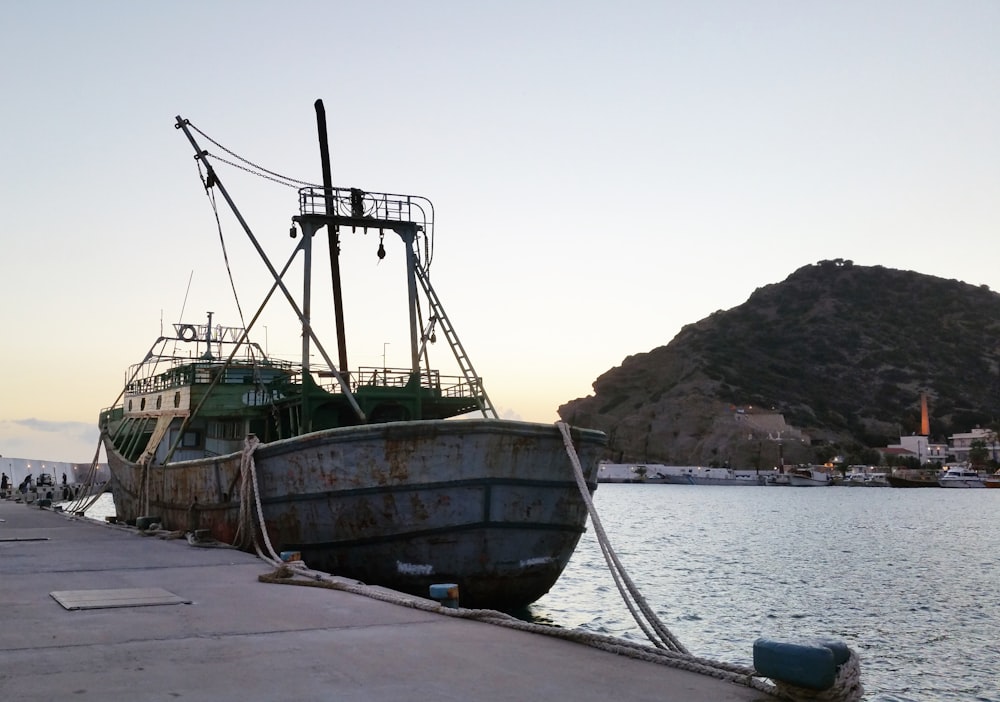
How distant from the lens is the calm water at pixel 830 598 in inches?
701

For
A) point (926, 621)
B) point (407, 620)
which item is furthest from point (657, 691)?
point (926, 621)

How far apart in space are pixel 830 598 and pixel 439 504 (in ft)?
55.3

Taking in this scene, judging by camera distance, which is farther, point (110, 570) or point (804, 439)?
point (804, 439)

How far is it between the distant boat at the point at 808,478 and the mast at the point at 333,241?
164m

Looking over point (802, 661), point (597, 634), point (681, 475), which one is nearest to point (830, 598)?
point (597, 634)

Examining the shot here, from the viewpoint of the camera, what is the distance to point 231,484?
1911 cm

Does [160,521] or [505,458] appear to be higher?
[505,458]

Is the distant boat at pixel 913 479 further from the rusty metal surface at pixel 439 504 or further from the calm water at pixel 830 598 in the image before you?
A: the rusty metal surface at pixel 439 504

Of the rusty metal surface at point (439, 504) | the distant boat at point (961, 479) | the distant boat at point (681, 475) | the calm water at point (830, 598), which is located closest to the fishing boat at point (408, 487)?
the rusty metal surface at point (439, 504)

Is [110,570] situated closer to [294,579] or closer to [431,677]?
[294,579]

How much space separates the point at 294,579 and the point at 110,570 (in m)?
3.68

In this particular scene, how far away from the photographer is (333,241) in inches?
948

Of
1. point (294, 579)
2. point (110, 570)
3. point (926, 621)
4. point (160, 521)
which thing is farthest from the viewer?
point (160, 521)

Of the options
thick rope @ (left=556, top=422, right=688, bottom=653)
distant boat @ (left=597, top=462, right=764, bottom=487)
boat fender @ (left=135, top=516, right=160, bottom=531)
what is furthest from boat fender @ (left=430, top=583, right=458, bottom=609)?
distant boat @ (left=597, top=462, right=764, bottom=487)
